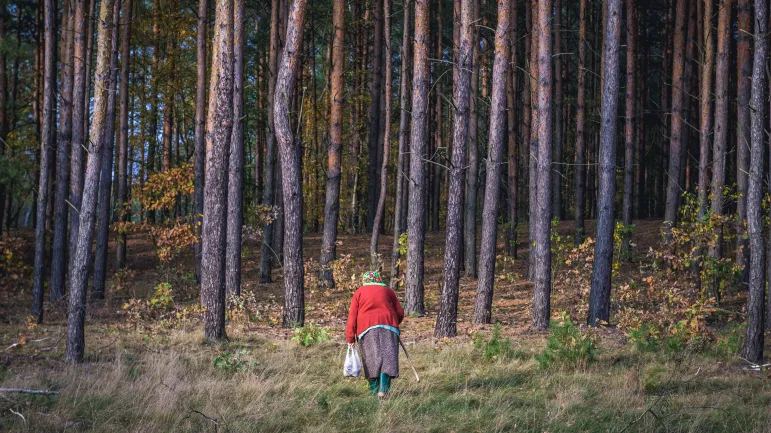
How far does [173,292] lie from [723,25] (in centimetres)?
1726

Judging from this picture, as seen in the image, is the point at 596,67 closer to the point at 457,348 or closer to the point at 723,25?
the point at 723,25

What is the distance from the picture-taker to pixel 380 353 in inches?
327

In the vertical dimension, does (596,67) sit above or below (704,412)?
above

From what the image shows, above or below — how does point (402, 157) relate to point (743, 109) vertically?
A: below

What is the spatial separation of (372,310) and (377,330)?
10.3 inches

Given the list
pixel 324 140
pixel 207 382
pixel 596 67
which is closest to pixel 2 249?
pixel 207 382

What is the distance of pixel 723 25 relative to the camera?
16.7 metres

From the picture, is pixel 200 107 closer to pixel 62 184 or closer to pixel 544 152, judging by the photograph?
pixel 62 184

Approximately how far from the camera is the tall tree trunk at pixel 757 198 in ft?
32.5

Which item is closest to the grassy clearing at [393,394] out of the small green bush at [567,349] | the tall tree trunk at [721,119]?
the small green bush at [567,349]

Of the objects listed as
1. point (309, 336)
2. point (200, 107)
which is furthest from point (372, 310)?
point (200, 107)

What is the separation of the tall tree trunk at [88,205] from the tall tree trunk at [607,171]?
9698mm

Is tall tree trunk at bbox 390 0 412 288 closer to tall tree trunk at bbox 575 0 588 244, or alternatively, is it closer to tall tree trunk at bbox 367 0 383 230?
tall tree trunk at bbox 367 0 383 230

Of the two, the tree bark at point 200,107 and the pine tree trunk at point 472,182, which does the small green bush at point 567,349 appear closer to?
the pine tree trunk at point 472,182
